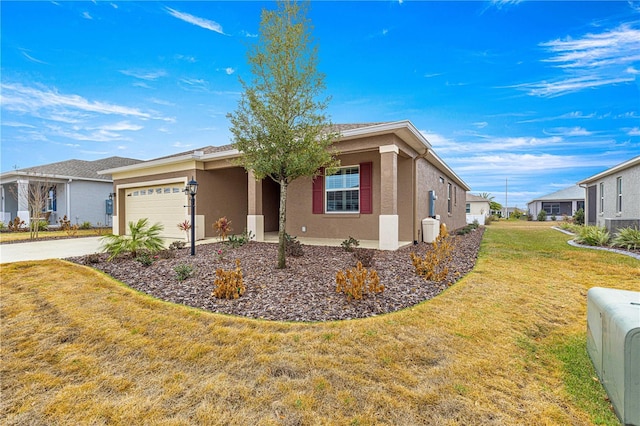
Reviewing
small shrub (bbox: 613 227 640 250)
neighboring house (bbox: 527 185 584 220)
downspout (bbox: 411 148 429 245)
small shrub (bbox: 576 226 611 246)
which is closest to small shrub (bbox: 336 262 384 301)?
downspout (bbox: 411 148 429 245)

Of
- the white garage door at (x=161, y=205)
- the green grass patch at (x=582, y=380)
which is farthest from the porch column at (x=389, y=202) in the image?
the white garage door at (x=161, y=205)

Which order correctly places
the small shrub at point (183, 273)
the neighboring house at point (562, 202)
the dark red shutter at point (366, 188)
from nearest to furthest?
1. the small shrub at point (183, 273)
2. the dark red shutter at point (366, 188)
3. the neighboring house at point (562, 202)

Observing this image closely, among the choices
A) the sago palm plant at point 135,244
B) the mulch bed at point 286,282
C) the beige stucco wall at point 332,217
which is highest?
the beige stucco wall at point 332,217

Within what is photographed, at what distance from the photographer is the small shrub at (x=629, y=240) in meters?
8.90

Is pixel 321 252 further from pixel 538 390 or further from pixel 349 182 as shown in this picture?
pixel 538 390

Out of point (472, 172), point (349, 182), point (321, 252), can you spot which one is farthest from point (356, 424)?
point (472, 172)

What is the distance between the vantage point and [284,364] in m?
2.65

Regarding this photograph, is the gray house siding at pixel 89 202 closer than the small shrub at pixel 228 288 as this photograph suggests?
No

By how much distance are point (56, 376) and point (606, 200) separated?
21.1 meters

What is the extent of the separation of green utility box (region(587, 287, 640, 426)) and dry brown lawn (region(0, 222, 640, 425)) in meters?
0.28

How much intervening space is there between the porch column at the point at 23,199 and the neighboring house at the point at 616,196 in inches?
1169

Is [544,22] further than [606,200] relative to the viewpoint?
No

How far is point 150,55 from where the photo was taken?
10.2 meters

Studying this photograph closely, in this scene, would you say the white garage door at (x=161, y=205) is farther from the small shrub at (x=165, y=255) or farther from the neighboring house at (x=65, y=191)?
the neighboring house at (x=65, y=191)
